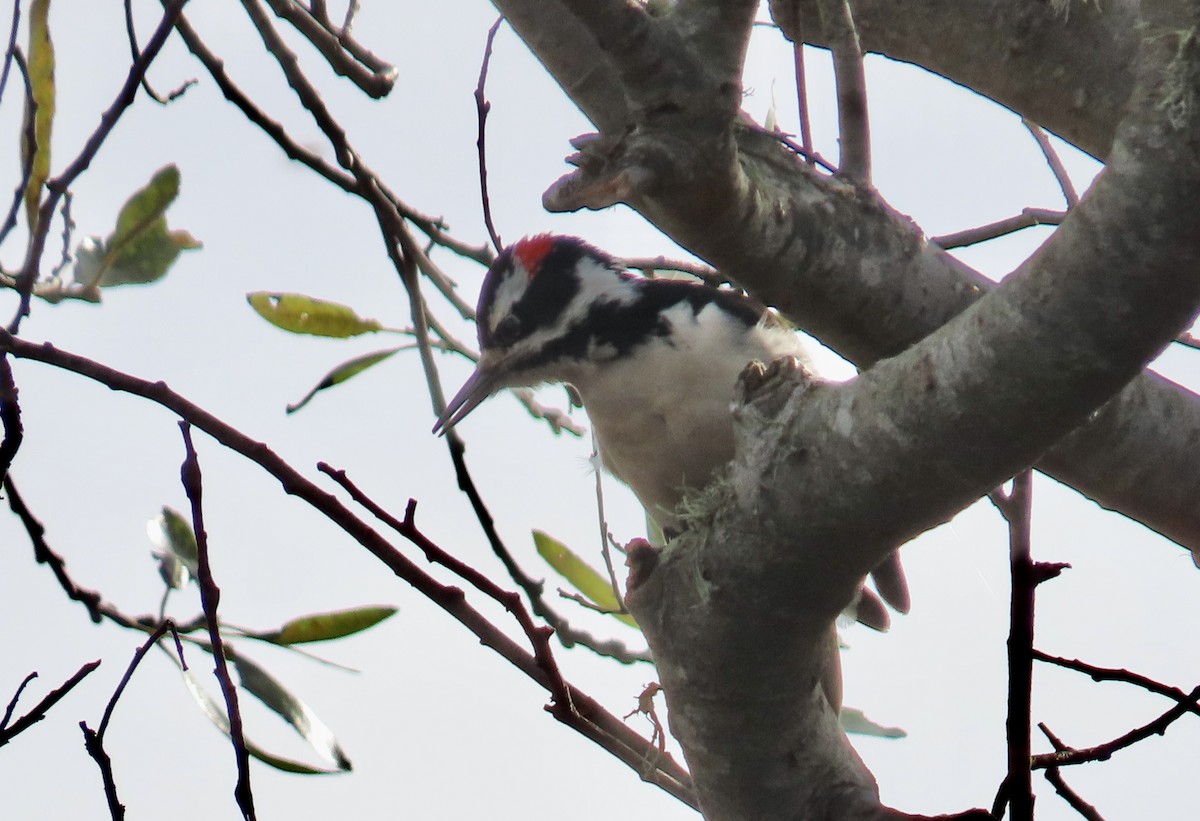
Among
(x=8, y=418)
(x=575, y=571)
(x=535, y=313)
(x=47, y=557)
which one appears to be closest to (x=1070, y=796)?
(x=8, y=418)

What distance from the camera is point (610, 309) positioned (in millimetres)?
3482

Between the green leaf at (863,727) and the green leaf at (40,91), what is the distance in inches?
89.7

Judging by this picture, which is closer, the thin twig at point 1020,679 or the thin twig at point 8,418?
the thin twig at point 1020,679

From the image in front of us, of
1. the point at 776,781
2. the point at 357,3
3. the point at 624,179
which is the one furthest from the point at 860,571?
the point at 357,3

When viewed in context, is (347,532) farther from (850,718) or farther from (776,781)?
(850,718)

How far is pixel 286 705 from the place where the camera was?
283 centimetres

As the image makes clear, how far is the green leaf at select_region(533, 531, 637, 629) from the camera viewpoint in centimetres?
349

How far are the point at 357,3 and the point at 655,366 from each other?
4.50 ft

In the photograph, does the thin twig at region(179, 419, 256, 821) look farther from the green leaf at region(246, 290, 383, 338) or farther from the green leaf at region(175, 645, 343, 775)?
the green leaf at region(246, 290, 383, 338)

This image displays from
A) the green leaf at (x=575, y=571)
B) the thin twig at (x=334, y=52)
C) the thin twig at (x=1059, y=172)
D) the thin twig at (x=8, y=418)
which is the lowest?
the thin twig at (x=8, y=418)

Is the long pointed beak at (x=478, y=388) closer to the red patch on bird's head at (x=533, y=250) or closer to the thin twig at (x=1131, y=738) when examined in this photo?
the red patch on bird's head at (x=533, y=250)

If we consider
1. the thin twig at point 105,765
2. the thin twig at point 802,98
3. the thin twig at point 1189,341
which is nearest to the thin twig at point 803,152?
the thin twig at point 802,98

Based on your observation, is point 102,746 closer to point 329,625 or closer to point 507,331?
point 329,625

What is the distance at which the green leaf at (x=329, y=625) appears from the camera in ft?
8.55
